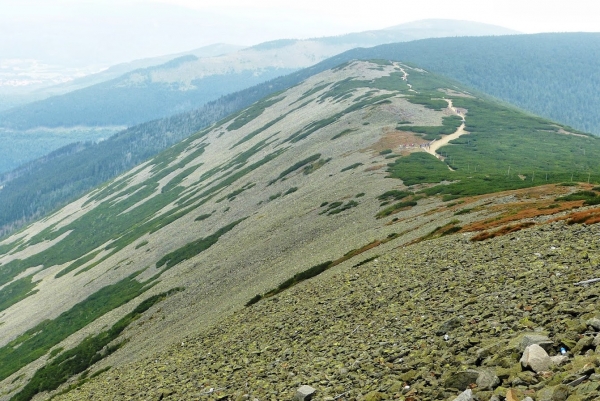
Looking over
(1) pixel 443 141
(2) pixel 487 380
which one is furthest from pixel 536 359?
(1) pixel 443 141

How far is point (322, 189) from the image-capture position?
84375 millimetres

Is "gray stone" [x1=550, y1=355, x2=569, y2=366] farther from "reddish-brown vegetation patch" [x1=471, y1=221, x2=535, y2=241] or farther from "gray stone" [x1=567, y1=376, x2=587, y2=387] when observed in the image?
"reddish-brown vegetation patch" [x1=471, y1=221, x2=535, y2=241]

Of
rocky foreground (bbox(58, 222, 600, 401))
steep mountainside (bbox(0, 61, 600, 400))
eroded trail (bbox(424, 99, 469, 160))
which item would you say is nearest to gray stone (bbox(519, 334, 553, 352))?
rocky foreground (bbox(58, 222, 600, 401))

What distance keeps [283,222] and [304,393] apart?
55458 millimetres

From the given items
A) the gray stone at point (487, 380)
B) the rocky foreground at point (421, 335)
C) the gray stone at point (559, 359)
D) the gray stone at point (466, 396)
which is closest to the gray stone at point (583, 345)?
the rocky foreground at point (421, 335)

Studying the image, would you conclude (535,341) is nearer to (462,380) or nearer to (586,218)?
(462,380)

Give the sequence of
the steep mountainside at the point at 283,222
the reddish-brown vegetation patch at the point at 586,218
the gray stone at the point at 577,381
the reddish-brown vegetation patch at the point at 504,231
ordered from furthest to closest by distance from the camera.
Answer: the steep mountainside at the point at 283,222 → the reddish-brown vegetation patch at the point at 504,231 → the reddish-brown vegetation patch at the point at 586,218 → the gray stone at the point at 577,381

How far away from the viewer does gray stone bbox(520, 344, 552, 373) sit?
46.7 feet

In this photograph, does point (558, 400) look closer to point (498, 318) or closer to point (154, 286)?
point (498, 318)

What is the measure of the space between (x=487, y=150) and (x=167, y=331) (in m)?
80.4

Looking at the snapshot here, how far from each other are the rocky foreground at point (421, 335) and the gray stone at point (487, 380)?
4 centimetres

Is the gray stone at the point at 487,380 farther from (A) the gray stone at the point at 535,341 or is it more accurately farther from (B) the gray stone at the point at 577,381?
(B) the gray stone at the point at 577,381

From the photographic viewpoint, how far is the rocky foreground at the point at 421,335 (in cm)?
1507

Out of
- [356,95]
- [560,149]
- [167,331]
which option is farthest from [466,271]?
[356,95]
